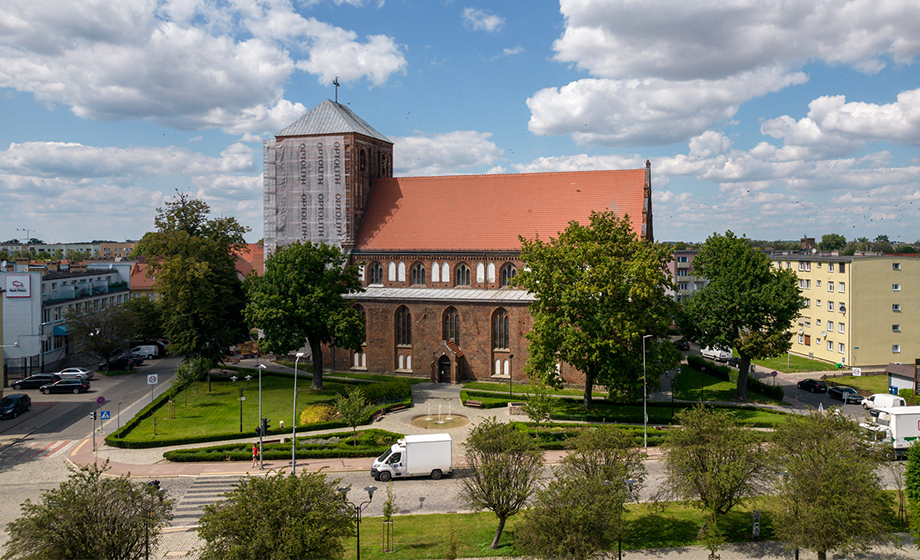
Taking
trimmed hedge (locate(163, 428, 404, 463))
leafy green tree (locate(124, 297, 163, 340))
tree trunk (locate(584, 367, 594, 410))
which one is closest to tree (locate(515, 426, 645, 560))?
trimmed hedge (locate(163, 428, 404, 463))

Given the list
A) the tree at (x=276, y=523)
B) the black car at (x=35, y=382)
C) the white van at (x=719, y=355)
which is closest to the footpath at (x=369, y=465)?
the tree at (x=276, y=523)

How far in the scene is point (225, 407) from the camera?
4419cm

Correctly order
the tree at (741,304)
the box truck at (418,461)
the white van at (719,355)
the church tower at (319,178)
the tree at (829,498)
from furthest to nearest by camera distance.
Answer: the white van at (719,355) → the church tower at (319,178) → the tree at (741,304) → the box truck at (418,461) → the tree at (829,498)

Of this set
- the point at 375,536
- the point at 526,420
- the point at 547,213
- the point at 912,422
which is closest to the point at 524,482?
the point at 375,536

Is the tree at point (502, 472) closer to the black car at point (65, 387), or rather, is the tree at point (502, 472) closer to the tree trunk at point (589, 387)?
the tree trunk at point (589, 387)

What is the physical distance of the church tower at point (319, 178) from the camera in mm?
58312

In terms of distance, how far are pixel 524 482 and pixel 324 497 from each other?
25.7 ft

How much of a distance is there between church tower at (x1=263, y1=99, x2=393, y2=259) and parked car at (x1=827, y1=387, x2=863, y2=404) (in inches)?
1657

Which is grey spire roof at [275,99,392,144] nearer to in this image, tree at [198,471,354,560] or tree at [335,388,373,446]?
tree at [335,388,373,446]

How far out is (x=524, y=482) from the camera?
22062 mm

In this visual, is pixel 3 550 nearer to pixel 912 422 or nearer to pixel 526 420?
pixel 526 420

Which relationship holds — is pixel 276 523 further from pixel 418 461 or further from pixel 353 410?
pixel 353 410

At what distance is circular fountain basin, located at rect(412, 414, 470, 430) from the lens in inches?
1534

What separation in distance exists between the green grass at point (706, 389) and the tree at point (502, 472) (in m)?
26.2
